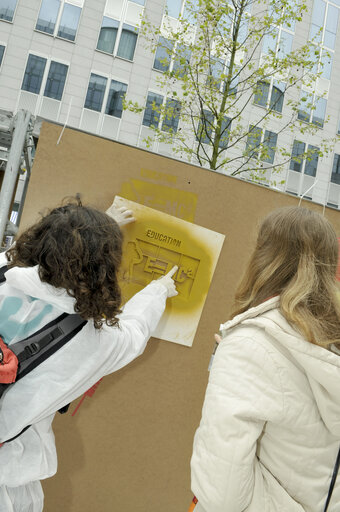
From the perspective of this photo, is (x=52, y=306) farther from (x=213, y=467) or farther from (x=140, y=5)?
(x=140, y=5)

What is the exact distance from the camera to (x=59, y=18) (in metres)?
11.4

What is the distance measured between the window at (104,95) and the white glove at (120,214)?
420 inches

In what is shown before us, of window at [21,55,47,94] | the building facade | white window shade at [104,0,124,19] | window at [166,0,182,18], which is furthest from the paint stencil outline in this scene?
window at [166,0,182,18]

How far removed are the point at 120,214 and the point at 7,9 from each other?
39.8ft

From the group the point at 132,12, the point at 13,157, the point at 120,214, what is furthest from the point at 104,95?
the point at 120,214

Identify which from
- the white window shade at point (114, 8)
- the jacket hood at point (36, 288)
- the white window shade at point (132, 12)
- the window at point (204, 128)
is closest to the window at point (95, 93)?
the white window shade at point (114, 8)

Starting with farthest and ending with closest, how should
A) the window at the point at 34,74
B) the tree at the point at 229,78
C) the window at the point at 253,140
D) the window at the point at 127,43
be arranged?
the window at the point at 127,43, the window at the point at 34,74, the window at the point at 253,140, the tree at the point at 229,78

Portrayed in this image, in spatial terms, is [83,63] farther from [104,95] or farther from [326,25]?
[326,25]

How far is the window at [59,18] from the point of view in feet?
37.2

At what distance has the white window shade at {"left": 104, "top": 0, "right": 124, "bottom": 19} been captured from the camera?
11672 mm

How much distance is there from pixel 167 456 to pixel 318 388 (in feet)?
4.24

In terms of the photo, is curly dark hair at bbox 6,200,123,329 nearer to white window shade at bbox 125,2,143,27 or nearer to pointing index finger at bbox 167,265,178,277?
pointing index finger at bbox 167,265,178,277

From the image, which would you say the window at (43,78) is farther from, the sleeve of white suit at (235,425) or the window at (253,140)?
the sleeve of white suit at (235,425)

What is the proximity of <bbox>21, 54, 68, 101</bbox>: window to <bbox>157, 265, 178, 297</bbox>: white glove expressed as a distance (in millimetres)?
10881
